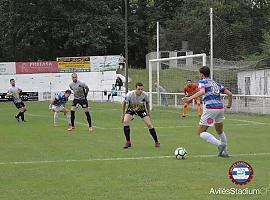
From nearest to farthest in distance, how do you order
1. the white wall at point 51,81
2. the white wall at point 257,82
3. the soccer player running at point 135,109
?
1. the soccer player running at point 135,109
2. the white wall at point 257,82
3. the white wall at point 51,81

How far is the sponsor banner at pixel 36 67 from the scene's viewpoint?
56.1m

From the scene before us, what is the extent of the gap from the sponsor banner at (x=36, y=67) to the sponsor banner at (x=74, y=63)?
581mm

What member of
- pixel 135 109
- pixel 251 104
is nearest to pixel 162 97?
pixel 251 104

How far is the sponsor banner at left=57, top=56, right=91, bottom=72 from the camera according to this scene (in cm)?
5612

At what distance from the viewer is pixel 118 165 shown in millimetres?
11469

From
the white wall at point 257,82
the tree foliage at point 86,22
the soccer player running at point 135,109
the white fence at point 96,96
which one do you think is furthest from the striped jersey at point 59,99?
the tree foliage at point 86,22

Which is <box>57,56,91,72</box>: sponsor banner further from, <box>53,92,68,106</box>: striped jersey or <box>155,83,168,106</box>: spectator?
<box>53,92,68,106</box>: striped jersey

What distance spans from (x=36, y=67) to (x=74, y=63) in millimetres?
3679

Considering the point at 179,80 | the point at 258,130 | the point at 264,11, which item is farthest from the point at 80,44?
the point at 258,130

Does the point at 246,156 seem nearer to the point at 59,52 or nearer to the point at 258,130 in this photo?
the point at 258,130

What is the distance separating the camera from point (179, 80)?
36875 mm

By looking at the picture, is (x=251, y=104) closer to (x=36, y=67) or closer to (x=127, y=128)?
(x=127, y=128)

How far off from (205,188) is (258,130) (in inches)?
436

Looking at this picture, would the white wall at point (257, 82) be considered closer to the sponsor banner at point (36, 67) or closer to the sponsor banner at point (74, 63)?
the sponsor banner at point (74, 63)
